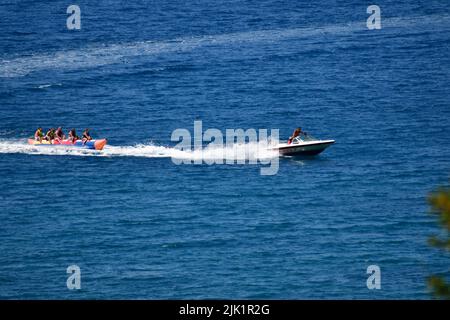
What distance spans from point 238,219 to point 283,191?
5067 mm

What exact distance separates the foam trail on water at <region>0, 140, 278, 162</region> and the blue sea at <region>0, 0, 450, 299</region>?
17 cm

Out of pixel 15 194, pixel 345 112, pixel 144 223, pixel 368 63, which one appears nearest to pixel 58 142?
pixel 15 194

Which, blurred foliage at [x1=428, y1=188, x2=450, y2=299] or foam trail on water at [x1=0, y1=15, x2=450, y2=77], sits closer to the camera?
blurred foliage at [x1=428, y1=188, x2=450, y2=299]

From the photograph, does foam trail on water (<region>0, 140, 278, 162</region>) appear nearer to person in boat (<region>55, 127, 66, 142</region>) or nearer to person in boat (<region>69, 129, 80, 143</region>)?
person in boat (<region>69, 129, 80, 143</region>)

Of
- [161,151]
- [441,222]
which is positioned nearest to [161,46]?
[161,151]

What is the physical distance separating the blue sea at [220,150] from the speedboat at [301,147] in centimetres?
62

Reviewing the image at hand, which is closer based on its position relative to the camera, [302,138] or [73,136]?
[73,136]
